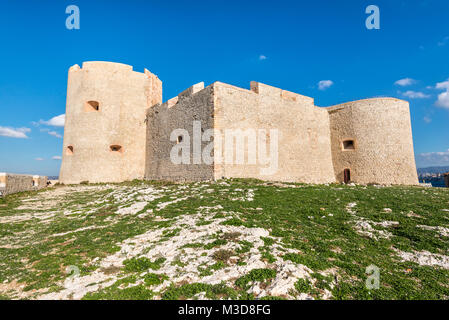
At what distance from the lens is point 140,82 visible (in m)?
22.6

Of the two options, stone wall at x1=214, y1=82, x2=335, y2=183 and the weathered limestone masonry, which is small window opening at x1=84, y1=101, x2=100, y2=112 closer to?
the weathered limestone masonry

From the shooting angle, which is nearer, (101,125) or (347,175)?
(101,125)

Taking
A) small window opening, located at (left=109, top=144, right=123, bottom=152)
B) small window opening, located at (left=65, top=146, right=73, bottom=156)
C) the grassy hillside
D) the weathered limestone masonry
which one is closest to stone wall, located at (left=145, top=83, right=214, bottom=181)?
small window opening, located at (left=109, top=144, right=123, bottom=152)

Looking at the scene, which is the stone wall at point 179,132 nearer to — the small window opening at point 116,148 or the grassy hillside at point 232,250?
the small window opening at point 116,148

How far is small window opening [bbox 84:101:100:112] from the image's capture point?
20984 mm

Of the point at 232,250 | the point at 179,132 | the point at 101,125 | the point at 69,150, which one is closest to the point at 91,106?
the point at 101,125

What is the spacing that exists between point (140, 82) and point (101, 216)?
17.2 metres

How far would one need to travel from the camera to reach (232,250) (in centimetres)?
511

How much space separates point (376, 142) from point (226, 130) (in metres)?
16.0

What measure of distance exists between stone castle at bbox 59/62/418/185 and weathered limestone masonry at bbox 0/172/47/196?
3.27m

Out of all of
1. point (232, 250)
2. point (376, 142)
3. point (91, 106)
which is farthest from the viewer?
point (376, 142)

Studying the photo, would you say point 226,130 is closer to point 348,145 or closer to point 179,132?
point 179,132
